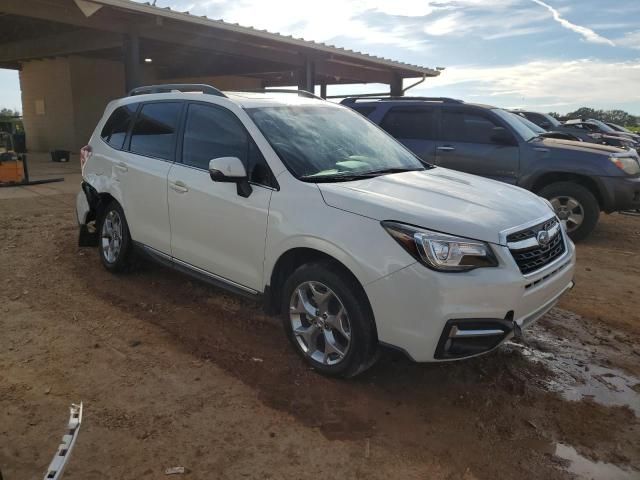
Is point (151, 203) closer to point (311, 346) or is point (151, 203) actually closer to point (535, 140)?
point (311, 346)

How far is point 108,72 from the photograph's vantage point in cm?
2012

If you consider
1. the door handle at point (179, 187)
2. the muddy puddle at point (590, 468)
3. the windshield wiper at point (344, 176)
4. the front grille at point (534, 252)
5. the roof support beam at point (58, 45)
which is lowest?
the muddy puddle at point (590, 468)

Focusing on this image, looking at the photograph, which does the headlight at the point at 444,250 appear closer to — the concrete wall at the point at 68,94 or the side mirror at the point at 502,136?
the side mirror at the point at 502,136

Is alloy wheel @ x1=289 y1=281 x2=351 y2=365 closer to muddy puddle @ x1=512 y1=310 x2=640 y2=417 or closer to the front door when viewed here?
the front door

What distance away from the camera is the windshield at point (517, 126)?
7524mm

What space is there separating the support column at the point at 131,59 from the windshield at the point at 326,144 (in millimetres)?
9353

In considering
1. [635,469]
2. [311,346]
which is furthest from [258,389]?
[635,469]

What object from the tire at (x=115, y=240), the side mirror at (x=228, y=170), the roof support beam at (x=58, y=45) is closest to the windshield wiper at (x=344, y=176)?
the side mirror at (x=228, y=170)

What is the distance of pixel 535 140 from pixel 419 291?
566 cm

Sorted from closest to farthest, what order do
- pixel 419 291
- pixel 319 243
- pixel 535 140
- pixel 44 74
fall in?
pixel 419 291 < pixel 319 243 < pixel 535 140 < pixel 44 74

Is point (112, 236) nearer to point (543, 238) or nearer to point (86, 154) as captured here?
point (86, 154)

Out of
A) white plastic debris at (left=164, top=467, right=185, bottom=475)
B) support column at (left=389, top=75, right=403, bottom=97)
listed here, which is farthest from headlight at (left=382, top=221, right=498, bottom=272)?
support column at (left=389, top=75, right=403, bottom=97)

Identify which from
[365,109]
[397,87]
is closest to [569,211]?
[365,109]

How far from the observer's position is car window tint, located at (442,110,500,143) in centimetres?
770
